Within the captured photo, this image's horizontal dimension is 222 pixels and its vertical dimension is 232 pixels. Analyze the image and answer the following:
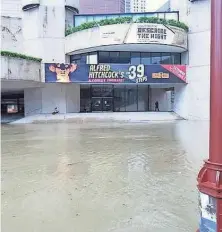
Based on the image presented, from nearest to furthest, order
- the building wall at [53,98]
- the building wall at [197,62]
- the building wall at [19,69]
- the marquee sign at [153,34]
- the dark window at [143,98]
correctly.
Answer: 1. the building wall at [19,69]
2. the marquee sign at [153,34]
3. the building wall at [197,62]
4. the building wall at [53,98]
5. the dark window at [143,98]

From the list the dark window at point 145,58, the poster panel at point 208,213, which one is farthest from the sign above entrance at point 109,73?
the poster panel at point 208,213

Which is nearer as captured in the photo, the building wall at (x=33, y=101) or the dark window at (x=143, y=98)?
the building wall at (x=33, y=101)

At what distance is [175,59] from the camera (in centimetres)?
2933

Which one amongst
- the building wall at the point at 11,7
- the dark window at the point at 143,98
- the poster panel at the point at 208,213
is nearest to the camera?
the poster panel at the point at 208,213

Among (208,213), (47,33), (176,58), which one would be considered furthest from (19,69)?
(208,213)

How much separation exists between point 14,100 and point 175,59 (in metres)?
20.1

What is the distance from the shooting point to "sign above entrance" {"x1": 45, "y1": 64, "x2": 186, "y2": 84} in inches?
→ 1035

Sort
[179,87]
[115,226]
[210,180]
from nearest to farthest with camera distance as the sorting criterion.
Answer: [210,180], [115,226], [179,87]

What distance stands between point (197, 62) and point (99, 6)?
792 inches

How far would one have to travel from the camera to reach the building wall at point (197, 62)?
26.2 m

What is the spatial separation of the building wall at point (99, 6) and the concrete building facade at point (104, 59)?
11.9 meters

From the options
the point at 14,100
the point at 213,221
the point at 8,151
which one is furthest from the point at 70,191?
the point at 14,100

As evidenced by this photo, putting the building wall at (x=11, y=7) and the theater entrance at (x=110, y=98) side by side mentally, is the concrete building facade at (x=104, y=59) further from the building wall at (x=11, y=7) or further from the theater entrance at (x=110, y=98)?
the building wall at (x=11, y=7)

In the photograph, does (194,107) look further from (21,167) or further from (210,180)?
(210,180)
